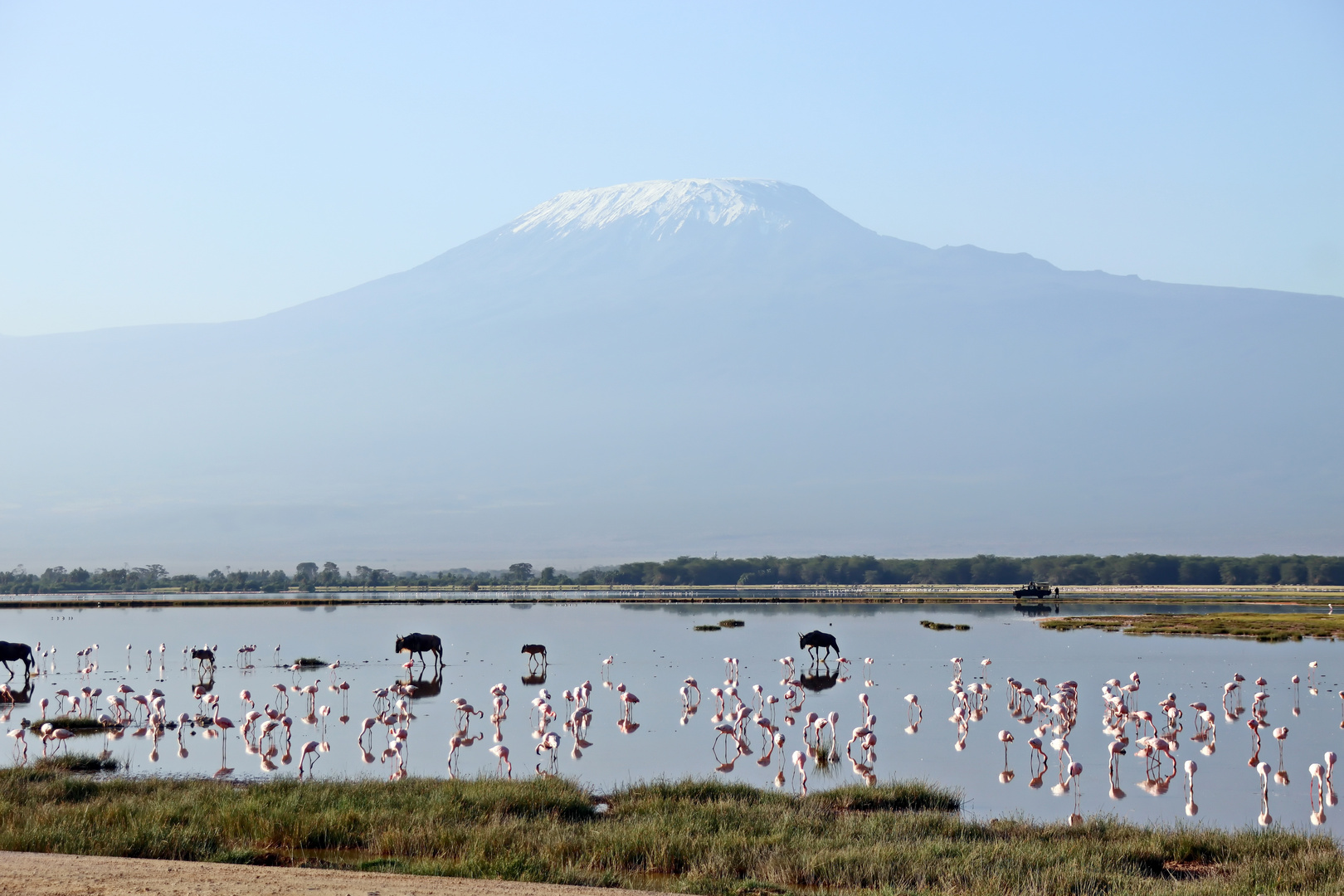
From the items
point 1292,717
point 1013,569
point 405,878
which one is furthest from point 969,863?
point 1013,569

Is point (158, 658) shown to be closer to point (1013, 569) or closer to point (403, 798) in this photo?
point (403, 798)

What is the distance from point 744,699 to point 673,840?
15.4 metres

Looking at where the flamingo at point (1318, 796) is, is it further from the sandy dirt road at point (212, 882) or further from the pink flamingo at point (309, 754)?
the pink flamingo at point (309, 754)

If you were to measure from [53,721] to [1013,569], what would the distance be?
6346 inches

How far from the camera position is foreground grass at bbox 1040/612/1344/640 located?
165 feet

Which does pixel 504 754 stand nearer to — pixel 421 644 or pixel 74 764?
pixel 74 764

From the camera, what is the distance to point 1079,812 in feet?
52.5

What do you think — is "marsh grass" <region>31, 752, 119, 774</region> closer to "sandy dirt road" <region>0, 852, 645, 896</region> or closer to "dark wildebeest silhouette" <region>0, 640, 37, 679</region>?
"sandy dirt road" <region>0, 852, 645, 896</region>

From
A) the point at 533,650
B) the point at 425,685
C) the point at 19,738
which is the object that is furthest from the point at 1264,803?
the point at 533,650

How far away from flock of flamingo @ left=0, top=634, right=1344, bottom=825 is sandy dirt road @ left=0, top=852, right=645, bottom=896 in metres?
Answer: 6.40

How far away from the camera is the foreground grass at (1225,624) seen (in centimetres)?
5031

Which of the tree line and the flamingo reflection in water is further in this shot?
the tree line

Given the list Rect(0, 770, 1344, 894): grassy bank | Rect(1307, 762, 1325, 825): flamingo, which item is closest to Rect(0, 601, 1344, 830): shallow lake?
Rect(1307, 762, 1325, 825): flamingo

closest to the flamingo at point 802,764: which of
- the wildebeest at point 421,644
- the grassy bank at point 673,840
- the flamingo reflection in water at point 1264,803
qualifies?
the grassy bank at point 673,840
